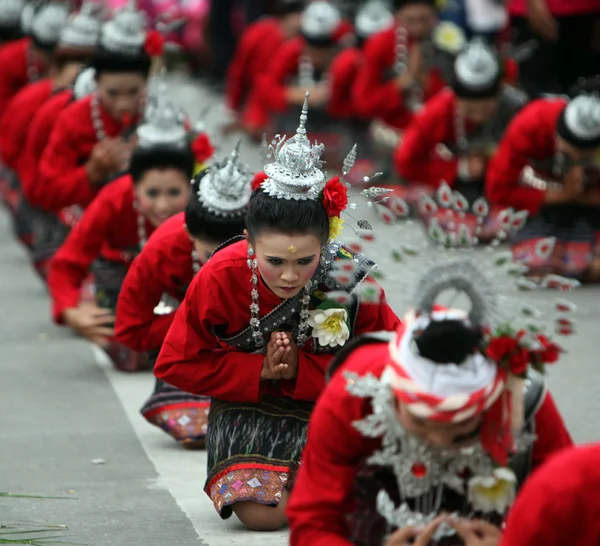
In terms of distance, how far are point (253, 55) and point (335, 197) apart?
944 cm

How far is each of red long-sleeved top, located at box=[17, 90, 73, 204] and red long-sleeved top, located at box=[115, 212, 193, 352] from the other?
228cm

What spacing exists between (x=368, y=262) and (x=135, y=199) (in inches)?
72.0

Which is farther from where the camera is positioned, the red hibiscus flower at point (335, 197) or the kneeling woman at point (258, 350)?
the kneeling woman at point (258, 350)

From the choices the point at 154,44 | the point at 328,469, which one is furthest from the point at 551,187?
the point at 328,469

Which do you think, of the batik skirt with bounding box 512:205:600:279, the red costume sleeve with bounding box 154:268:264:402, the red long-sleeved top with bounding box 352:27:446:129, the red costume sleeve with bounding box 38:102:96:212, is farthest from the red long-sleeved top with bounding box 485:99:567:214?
the red costume sleeve with bounding box 154:268:264:402

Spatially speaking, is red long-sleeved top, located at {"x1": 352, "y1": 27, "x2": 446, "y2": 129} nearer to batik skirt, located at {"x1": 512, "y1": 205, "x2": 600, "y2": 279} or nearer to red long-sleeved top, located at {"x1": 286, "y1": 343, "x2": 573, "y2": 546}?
batik skirt, located at {"x1": 512, "y1": 205, "x2": 600, "y2": 279}

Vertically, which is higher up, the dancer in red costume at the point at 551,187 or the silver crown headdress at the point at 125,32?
the silver crown headdress at the point at 125,32

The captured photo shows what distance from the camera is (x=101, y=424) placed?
504cm

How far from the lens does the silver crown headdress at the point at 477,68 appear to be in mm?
7758

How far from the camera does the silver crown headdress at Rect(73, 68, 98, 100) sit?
271 inches

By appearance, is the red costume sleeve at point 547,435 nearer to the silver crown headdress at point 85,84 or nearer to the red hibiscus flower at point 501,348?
the red hibiscus flower at point 501,348

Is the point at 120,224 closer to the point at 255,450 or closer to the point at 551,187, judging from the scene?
the point at 255,450

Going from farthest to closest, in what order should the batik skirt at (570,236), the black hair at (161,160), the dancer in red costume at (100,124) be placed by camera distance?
1. the batik skirt at (570,236)
2. the dancer in red costume at (100,124)
3. the black hair at (161,160)

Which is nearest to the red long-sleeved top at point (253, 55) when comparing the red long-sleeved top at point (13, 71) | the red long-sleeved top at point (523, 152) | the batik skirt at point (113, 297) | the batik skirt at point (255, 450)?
the red long-sleeved top at point (13, 71)
